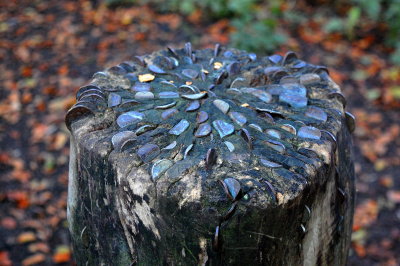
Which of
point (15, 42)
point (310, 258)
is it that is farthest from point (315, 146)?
point (15, 42)

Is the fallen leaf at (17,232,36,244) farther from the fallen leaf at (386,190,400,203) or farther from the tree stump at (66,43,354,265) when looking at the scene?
the fallen leaf at (386,190,400,203)

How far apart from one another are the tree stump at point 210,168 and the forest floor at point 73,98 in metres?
1.28

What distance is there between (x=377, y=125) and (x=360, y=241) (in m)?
1.25

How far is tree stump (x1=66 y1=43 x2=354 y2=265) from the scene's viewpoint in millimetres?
1413

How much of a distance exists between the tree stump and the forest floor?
1.28m

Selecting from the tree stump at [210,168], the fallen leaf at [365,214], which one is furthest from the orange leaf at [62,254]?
the fallen leaf at [365,214]

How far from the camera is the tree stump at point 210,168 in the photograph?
141 cm

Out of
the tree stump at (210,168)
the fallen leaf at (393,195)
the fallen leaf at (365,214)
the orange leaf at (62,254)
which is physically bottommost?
the fallen leaf at (365,214)

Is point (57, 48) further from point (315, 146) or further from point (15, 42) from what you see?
point (315, 146)

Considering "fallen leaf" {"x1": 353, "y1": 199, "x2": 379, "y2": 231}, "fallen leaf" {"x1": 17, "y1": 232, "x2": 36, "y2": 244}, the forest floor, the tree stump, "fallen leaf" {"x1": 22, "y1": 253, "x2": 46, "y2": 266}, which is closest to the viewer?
the tree stump

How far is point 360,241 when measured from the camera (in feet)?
10.0

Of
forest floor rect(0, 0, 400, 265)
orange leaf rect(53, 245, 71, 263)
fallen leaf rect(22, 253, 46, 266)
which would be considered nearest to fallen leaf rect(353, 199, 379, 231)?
forest floor rect(0, 0, 400, 265)

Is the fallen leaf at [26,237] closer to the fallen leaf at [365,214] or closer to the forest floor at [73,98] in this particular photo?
the forest floor at [73,98]

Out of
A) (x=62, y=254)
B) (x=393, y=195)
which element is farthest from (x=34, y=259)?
(x=393, y=195)
